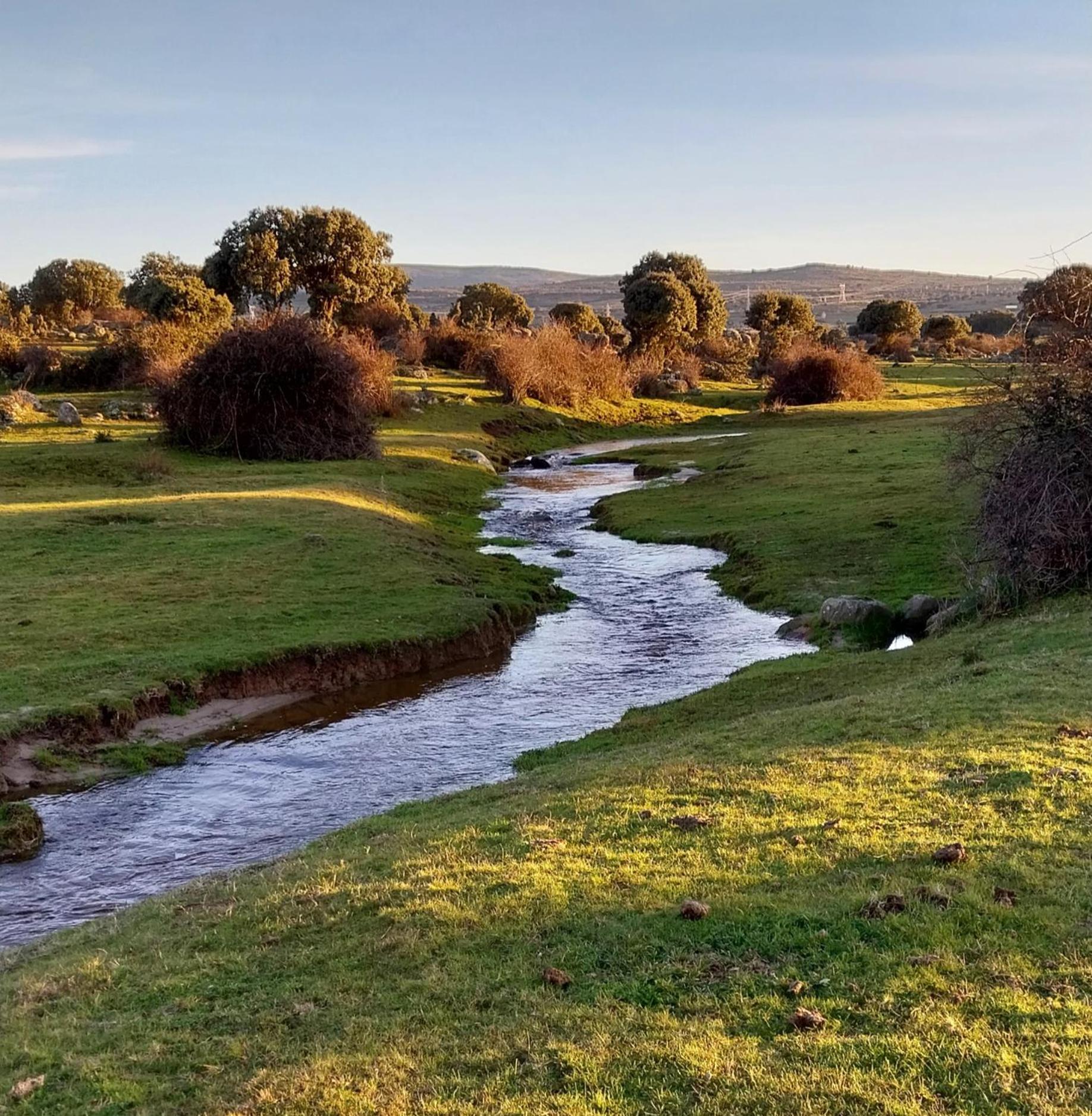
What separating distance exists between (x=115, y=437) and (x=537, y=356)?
38687mm

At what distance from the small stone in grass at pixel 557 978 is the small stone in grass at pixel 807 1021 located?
1723mm

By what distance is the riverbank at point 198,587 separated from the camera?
2103cm

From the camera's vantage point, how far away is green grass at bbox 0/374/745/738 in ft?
77.3

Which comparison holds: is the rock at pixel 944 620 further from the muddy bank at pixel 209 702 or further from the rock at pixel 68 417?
the rock at pixel 68 417

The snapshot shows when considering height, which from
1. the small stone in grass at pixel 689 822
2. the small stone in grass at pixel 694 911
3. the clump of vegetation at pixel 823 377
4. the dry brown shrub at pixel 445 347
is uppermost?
the dry brown shrub at pixel 445 347

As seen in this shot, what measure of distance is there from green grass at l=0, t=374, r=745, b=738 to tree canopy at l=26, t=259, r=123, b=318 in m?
58.8

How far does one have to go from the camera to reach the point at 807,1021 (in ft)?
24.0

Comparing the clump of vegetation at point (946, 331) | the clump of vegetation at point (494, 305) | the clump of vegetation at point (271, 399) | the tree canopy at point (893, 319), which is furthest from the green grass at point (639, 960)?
the clump of vegetation at point (946, 331)

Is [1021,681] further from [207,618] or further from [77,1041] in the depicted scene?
[207,618]

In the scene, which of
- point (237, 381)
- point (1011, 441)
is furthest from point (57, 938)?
point (237, 381)

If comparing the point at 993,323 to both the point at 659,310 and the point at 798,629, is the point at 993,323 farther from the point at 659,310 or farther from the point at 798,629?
the point at 798,629

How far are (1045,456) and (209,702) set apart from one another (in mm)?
18185

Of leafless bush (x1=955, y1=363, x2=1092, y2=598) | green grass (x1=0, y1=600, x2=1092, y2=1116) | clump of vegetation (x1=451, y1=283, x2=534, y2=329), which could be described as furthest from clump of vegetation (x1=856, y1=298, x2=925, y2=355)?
green grass (x1=0, y1=600, x2=1092, y2=1116)

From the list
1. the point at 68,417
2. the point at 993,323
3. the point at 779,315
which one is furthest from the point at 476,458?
the point at 993,323
